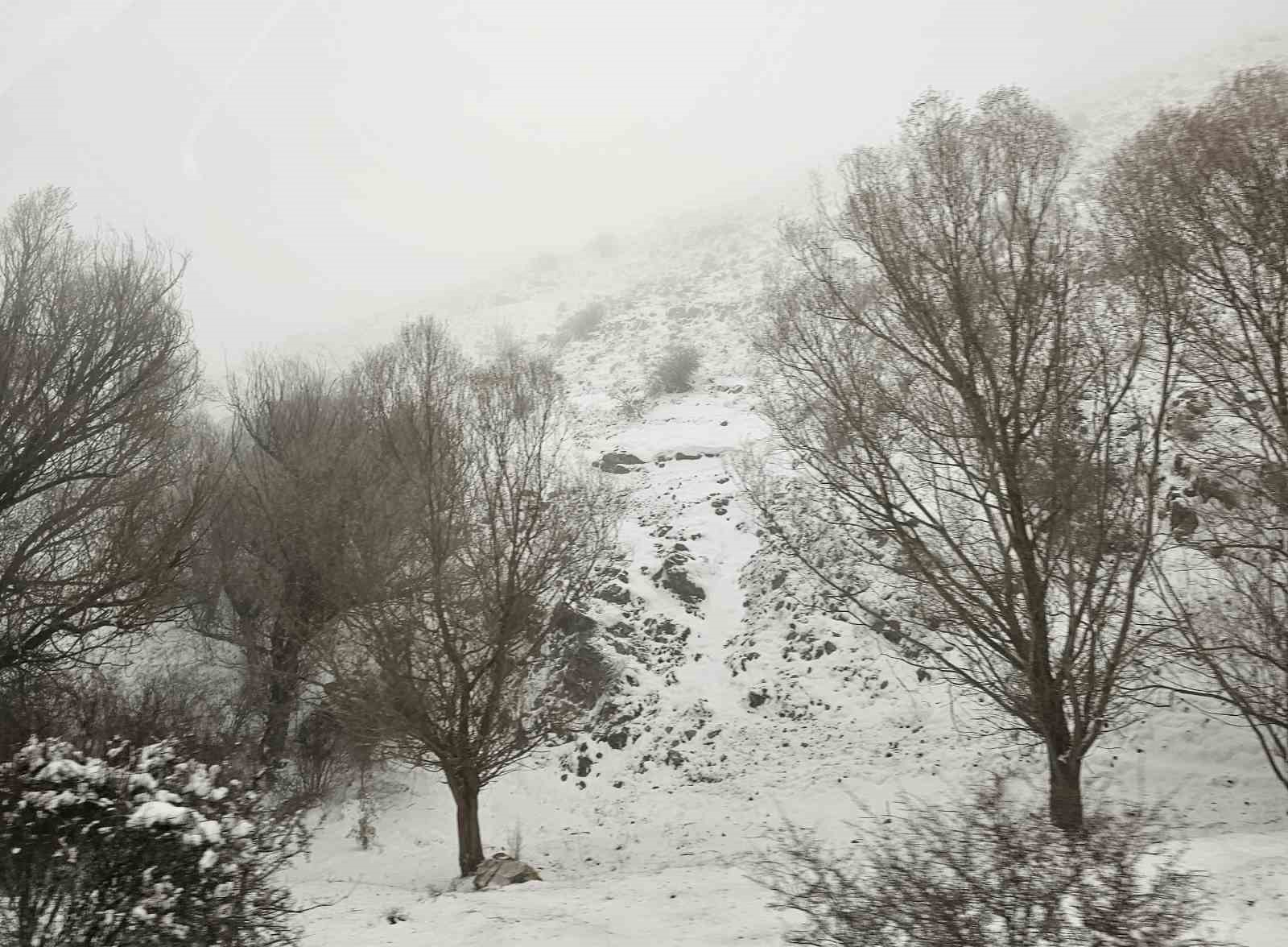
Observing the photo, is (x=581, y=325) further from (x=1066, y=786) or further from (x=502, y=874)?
(x=1066, y=786)

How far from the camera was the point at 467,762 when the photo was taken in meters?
9.80

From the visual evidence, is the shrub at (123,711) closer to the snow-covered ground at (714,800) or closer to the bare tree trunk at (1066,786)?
the snow-covered ground at (714,800)

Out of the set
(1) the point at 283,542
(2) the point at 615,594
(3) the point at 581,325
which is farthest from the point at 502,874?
(3) the point at 581,325

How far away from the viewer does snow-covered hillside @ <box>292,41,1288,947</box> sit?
7020 mm

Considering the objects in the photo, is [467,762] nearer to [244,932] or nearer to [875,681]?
[244,932]

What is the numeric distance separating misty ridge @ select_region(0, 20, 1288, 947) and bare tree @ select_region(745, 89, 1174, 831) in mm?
69

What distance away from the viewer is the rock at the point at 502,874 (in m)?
9.67

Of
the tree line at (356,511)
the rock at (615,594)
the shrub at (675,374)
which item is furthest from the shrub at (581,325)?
the tree line at (356,511)

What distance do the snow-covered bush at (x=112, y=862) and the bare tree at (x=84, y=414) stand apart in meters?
5.96

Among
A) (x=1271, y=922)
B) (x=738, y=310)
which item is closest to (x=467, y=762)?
(x=1271, y=922)

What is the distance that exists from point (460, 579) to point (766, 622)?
8.88m

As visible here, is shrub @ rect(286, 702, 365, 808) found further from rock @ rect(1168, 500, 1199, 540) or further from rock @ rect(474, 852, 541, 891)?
rock @ rect(1168, 500, 1199, 540)

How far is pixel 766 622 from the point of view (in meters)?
17.1

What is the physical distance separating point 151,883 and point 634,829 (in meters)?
10.2
